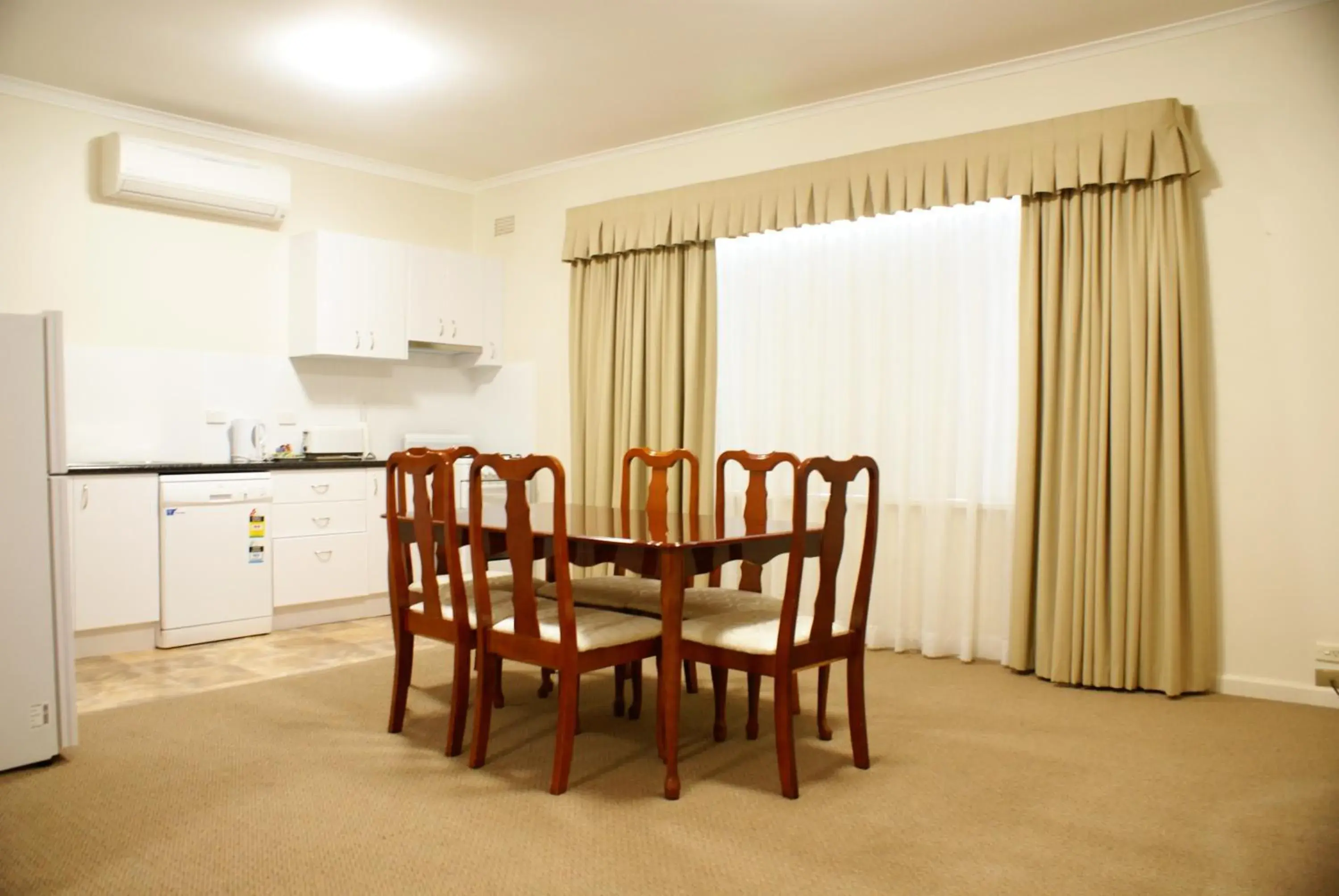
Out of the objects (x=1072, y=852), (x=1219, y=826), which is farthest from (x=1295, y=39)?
(x=1072, y=852)

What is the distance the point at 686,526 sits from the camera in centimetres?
297

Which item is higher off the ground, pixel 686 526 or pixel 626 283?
pixel 626 283

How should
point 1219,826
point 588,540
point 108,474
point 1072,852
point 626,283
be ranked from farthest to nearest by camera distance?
point 626,283, point 108,474, point 588,540, point 1219,826, point 1072,852

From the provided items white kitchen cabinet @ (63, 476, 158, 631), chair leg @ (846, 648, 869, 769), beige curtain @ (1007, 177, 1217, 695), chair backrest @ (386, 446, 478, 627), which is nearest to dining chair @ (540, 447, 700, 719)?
chair backrest @ (386, 446, 478, 627)

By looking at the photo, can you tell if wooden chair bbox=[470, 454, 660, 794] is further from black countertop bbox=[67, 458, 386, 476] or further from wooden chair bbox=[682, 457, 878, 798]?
black countertop bbox=[67, 458, 386, 476]

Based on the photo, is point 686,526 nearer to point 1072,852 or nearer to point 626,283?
point 1072,852

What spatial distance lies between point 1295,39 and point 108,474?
507cm

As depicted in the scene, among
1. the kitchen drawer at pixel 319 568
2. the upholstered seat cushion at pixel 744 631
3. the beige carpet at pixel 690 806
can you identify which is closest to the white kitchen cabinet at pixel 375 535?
the kitchen drawer at pixel 319 568

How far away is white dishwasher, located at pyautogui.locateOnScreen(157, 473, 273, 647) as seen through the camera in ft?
14.1

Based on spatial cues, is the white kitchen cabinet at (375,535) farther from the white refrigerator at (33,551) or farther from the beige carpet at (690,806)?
the white refrigerator at (33,551)

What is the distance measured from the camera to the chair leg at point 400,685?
10.1 feet

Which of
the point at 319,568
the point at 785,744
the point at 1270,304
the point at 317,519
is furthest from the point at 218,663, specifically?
the point at 1270,304

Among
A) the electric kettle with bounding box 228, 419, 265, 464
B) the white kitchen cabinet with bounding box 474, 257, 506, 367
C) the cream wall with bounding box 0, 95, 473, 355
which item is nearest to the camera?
the cream wall with bounding box 0, 95, 473, 355

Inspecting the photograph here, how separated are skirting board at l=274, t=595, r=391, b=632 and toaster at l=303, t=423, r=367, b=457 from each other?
0.79 metres
